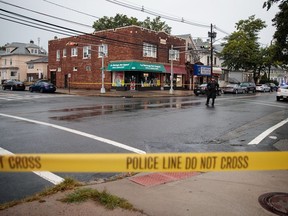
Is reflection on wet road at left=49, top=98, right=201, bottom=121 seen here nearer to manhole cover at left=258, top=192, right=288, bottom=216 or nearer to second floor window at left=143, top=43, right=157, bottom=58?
manhole cover at left=258, top=192, right=288, bottom=216

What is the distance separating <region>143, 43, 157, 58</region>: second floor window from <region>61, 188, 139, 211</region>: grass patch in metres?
35.0

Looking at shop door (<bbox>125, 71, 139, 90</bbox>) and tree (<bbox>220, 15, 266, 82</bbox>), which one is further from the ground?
tree (<bbox>220, 15, 266, 82</bbox>)

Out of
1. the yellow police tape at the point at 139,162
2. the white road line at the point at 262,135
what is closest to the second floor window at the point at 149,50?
the white road line at the point at 262,135

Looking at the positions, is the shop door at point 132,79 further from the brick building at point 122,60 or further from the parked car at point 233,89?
the parked car at point 233,89

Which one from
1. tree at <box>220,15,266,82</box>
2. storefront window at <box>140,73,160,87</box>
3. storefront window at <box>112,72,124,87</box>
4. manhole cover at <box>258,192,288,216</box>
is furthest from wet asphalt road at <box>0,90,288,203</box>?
tree at <box>220,15,266,82</box>

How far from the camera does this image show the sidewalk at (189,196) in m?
3.80

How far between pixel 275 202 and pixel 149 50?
36.7 m

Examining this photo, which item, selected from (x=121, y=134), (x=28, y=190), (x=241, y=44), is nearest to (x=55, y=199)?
(x=28, y=190)

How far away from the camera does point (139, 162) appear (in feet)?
9.78

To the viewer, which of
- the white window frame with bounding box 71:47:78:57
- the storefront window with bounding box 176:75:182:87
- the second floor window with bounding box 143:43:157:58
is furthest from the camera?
the storefront window with bounding box 176:75:182:87

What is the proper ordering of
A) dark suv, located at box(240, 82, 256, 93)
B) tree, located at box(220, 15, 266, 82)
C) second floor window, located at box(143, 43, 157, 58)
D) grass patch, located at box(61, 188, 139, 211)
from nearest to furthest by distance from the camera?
1. grass patch, located at box(61, 188, 139, 211)
2. second floor window, located at box(143, 43, 157, 58)
3. dark suv, located at box(240, 82, 256, 93)
4. tree, located at box(220, 15, 266, 82)

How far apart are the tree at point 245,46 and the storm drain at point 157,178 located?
5420 cm

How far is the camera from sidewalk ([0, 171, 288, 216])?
3.80m

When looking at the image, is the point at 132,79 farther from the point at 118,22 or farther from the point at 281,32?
the point at 118,22
